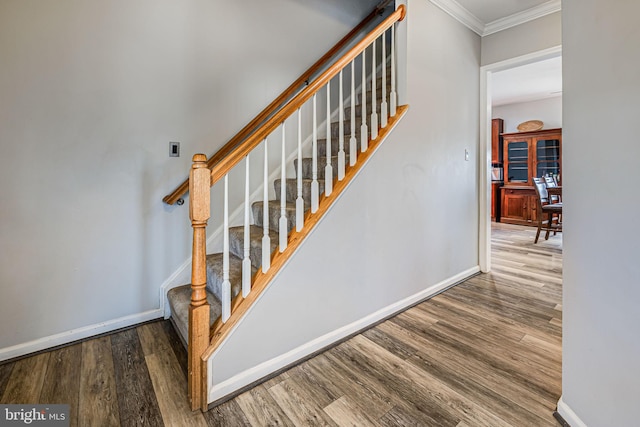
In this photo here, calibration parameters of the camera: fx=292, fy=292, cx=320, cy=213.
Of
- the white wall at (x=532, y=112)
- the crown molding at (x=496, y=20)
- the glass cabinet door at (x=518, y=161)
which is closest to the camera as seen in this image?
the crown molding at (x=496, y=20)

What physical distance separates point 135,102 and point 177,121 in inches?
10.5

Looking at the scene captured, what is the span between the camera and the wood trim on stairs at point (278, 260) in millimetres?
1366

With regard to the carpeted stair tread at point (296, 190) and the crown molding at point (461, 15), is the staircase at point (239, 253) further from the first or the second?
the crown molding at point (461, 15)

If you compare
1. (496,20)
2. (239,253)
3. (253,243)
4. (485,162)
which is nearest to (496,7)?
(496,20)

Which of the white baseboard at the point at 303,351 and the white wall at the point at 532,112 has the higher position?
the white wall at the point at 532,112

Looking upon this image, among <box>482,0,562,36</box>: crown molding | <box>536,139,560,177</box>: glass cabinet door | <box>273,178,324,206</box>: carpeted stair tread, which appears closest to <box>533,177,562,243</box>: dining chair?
<box>536,139,560,177</box>: glass cabinet door

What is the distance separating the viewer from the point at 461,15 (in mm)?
2697

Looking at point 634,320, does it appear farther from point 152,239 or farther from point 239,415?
point 152,239

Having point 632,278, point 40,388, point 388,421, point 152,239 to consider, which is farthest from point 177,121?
point 632,278

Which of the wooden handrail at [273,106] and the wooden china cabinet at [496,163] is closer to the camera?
the wooden handrail at [273,106]

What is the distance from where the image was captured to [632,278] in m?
0.95

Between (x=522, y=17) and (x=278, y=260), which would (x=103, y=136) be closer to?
(x=278, y=260)

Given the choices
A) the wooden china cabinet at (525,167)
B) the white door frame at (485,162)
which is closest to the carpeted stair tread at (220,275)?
the white door frame at (485,162)

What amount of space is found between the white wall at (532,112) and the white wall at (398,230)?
4570 millimetres
